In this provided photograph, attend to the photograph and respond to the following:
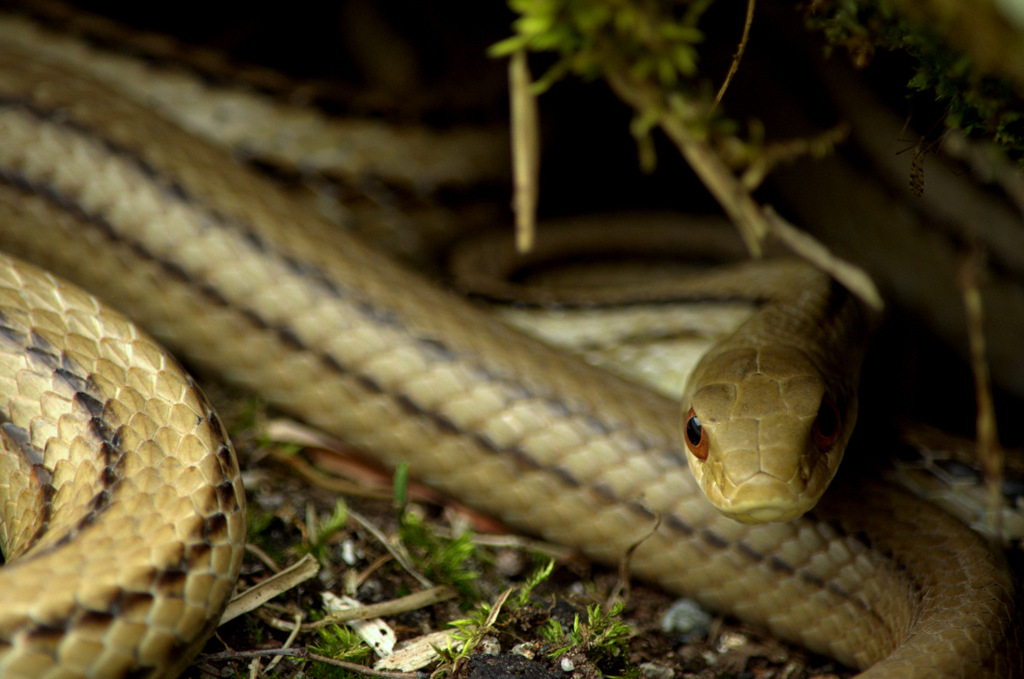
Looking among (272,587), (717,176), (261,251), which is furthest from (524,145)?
(272,587)

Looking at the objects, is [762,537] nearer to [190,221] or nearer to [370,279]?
[370,279]

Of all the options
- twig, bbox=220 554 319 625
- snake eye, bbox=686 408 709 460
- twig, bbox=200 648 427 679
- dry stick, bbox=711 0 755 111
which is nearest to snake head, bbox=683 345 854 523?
snake eye, bbox=686 408 709 460

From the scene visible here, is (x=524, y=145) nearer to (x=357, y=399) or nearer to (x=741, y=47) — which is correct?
(x=741, y=47)

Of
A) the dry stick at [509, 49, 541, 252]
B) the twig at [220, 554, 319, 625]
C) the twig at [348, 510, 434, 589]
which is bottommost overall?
the twig at [348, 510, 434, 589]

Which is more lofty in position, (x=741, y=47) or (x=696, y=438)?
(x=741, y=47)

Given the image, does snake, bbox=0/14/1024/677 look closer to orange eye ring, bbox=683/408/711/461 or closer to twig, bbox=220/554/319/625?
orange eye ring, bbox=683/408/711/461
